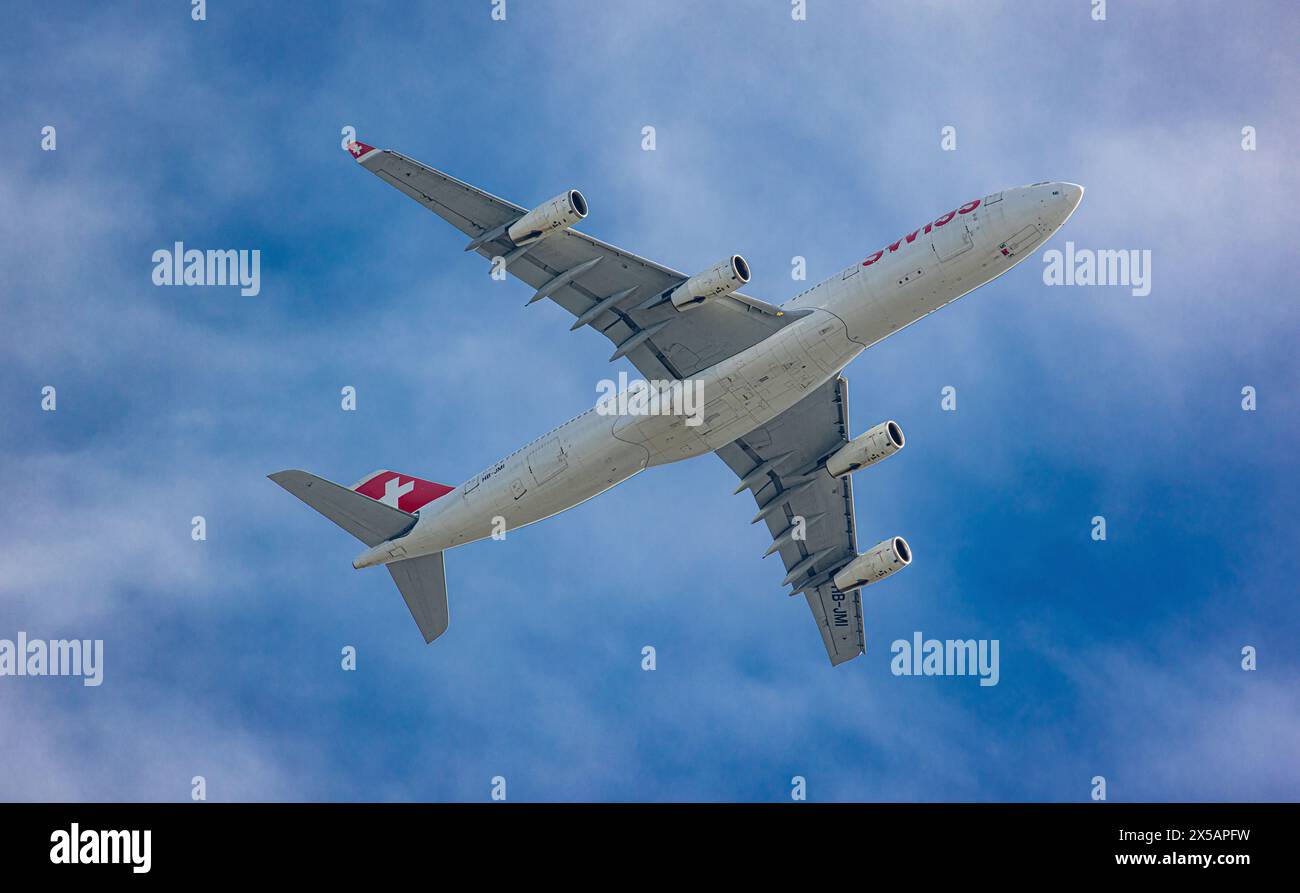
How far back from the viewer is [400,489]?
2269 inches

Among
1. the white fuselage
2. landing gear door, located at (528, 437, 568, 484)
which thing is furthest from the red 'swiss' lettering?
landing gear door, located at (528, 437, 568, 484)

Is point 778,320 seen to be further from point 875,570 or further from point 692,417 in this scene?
point 875,570

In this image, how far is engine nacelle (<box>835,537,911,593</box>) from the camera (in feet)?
193

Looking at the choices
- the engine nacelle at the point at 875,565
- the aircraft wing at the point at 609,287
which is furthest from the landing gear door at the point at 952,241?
the engine nacelle at the point at 875,565

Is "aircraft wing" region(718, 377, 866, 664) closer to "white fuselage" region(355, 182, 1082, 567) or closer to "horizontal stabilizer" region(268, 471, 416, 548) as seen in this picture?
"white fuselage" region(355, 182, 1082, 567)

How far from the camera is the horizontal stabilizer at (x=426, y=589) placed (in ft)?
188

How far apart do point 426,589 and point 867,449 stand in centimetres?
1817

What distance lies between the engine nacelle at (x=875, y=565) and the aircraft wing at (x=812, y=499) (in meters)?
1.16

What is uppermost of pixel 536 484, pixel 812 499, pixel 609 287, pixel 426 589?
pixel 609 287

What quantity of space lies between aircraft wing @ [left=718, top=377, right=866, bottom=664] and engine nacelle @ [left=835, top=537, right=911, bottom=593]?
3.81 ft

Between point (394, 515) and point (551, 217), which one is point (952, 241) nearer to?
point (551, 217)

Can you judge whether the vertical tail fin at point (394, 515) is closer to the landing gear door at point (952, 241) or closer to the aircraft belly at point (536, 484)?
the aircraft belly at point (536, 484)

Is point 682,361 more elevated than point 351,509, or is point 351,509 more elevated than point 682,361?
point 682,361

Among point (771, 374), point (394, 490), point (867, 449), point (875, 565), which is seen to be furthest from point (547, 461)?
point (875, 565)
